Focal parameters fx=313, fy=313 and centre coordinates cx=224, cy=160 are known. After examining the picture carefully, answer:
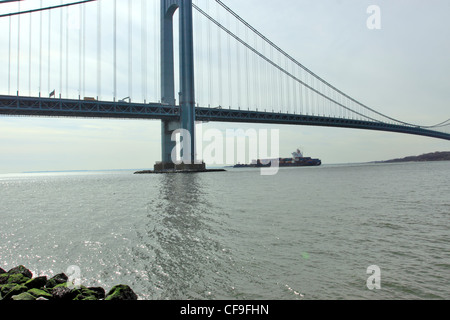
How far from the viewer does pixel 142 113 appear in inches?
2438

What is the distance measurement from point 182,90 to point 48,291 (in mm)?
62707

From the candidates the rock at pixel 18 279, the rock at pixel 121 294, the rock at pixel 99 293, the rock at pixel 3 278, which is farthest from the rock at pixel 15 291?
the rock at pixel 121 294

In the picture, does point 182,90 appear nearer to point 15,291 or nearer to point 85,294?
point 15,291

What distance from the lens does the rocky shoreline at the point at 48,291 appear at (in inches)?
211

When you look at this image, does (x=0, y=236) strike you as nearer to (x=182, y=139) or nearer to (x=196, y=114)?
(x=182, y=139)

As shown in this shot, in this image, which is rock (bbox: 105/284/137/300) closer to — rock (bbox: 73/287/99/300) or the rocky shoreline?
the rocky shoreline

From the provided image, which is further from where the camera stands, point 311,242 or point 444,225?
point 444,225

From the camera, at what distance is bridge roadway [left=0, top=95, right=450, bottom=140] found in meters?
52.6

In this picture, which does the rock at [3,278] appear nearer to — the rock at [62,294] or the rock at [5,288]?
the rock at [5,288]

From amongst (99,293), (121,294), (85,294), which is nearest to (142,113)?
(99,293)

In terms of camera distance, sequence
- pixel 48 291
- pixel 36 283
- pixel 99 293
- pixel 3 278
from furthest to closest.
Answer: pixel 3 278
pixel 36 283
pixel 48 291
pixel 99 293
